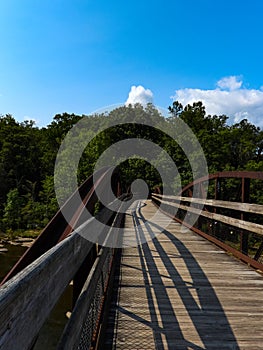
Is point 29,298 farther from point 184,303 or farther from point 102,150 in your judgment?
point 102,150

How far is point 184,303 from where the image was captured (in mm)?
2930

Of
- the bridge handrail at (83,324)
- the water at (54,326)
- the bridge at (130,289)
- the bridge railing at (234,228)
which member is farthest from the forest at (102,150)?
the bridge handrail at (83,324)

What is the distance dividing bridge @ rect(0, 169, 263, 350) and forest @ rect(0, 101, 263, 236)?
25315 mm

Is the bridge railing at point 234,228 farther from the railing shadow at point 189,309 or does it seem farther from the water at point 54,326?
the water at point 54,326

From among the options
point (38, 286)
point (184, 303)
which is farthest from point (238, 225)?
point (38, 286)

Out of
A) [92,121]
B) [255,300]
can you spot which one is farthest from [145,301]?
[92,121]

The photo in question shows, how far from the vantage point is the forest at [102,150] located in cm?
3344

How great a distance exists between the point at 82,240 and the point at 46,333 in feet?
34.1

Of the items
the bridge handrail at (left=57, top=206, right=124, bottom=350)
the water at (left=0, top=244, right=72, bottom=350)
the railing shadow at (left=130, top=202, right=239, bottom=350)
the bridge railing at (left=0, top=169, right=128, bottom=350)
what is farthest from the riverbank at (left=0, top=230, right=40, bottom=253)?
the bridge railing at (left=0, top=169, right=128, bottom=350)

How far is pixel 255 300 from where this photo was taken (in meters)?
3.00

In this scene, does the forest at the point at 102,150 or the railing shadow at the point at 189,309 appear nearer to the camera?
the railing shadow at the point at 189,309

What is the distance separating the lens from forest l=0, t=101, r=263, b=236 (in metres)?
33.4

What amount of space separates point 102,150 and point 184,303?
1438 inches

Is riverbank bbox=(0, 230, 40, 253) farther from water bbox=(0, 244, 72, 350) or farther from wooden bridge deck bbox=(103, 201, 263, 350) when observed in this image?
wooden bridge deck bbox=(103, 201, 263, 350)
